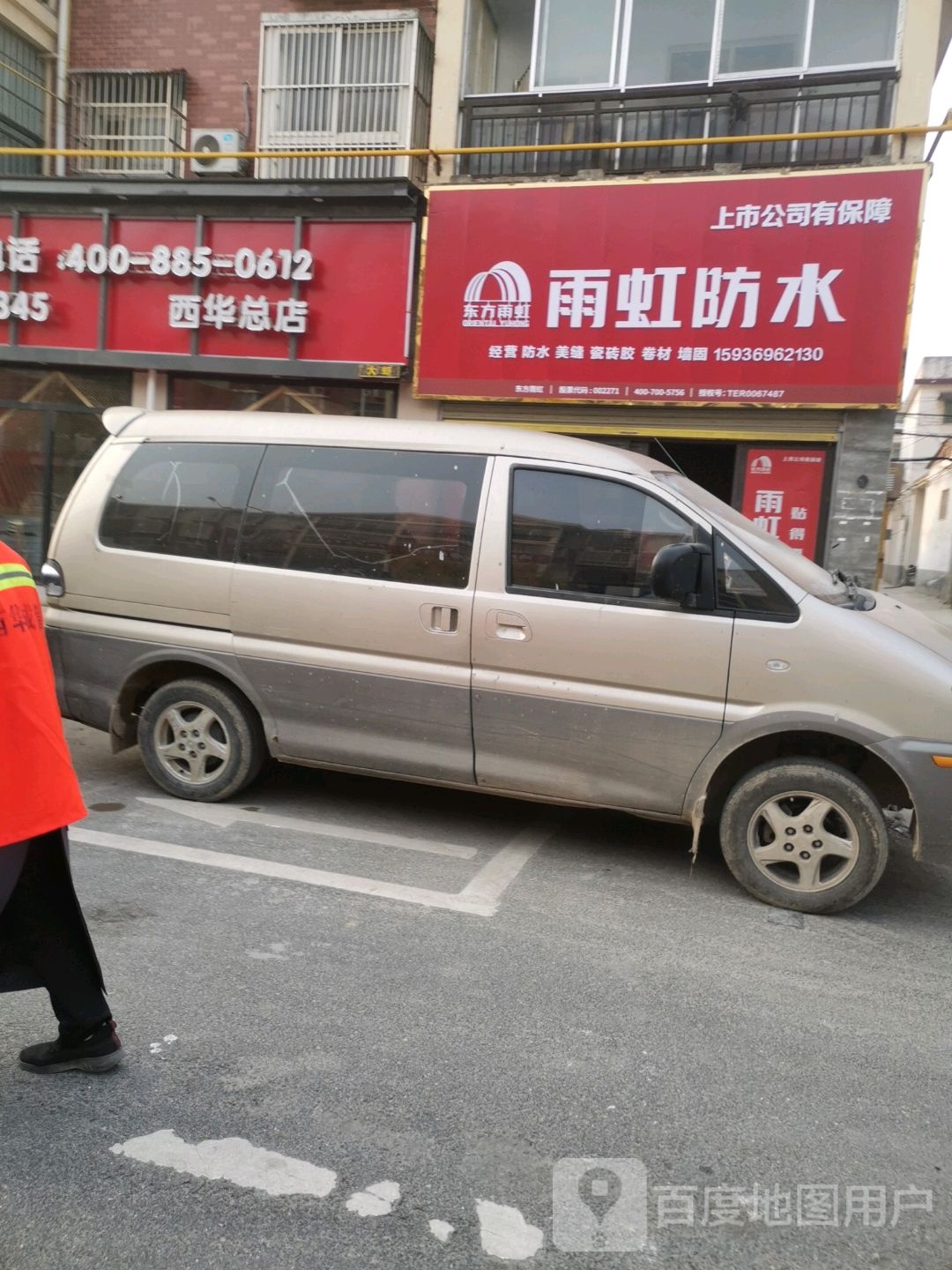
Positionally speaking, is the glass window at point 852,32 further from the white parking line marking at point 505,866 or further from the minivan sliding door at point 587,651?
the white parking line marking at point 505,866

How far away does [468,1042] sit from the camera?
3037 mm

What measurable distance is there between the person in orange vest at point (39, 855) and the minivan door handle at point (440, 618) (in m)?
2.20

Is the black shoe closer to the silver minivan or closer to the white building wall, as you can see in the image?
the silver minivan

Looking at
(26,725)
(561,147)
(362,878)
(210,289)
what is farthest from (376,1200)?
(210,289)

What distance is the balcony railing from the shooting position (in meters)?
9.63

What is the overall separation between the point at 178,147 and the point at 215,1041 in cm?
1241

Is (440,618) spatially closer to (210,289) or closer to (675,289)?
(675,289)

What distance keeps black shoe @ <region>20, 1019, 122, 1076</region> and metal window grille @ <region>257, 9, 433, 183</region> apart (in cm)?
1066

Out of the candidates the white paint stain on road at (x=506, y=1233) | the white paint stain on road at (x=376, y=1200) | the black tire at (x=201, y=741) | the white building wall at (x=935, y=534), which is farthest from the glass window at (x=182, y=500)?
the white building wall at (x=935, y=534)

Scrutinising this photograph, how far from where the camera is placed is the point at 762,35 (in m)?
10.1

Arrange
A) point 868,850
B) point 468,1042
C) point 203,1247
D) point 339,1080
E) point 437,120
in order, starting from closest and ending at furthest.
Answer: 1. point 203,1247
2. point 339,1080
3. point 468,1042
4. point 868,850
5. point 437,120

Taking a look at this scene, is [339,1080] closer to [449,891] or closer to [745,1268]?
[745,1268]

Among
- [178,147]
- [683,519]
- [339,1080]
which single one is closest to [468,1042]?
[339,1080]

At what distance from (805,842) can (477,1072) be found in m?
2.01
